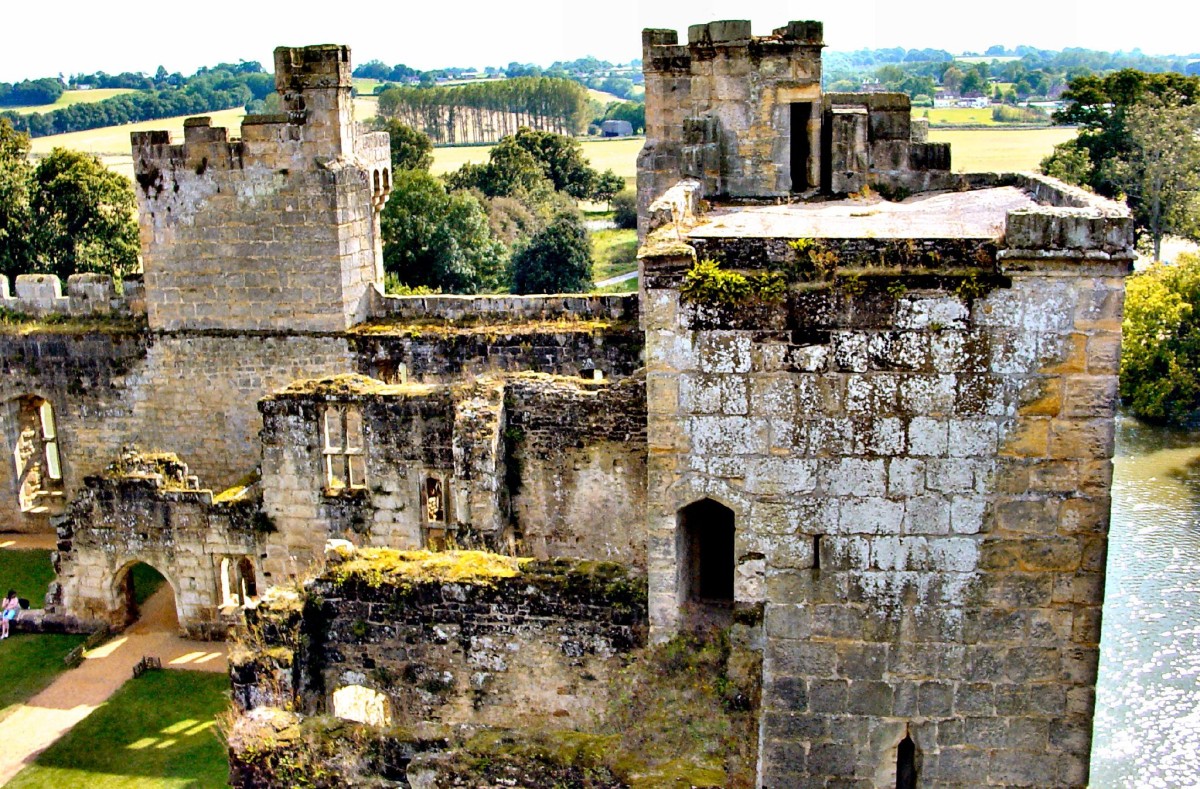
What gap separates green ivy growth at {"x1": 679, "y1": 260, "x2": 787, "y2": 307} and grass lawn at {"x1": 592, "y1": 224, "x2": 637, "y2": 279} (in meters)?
55.6

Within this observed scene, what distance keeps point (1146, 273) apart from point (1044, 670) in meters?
34.3

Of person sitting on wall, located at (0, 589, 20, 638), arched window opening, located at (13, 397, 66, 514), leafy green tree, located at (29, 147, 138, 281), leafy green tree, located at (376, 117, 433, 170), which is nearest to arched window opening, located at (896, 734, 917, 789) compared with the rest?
person sitting on wall, located at (0, 589, 20, 638)

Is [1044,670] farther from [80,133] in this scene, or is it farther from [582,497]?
[80,133]

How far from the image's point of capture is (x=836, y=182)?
53.5ft

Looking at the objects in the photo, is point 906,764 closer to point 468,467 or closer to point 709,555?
point 709,555

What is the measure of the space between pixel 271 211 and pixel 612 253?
48.3 meters

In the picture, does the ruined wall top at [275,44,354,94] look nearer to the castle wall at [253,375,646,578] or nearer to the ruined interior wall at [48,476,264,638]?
the castle wall at [253,375,646,578]

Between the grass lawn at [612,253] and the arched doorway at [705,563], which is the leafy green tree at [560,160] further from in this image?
the arched doorway at [705,563]

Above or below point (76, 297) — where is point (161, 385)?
below

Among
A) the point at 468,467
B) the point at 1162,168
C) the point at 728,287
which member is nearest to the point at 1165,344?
the point at 1162,168

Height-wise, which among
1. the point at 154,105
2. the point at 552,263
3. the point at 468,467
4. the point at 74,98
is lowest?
the point at 552,263

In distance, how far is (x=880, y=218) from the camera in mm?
12453

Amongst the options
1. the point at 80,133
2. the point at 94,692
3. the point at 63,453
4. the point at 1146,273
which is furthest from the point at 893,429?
the point at 80,133

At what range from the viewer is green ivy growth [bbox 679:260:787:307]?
9508 millimetres
